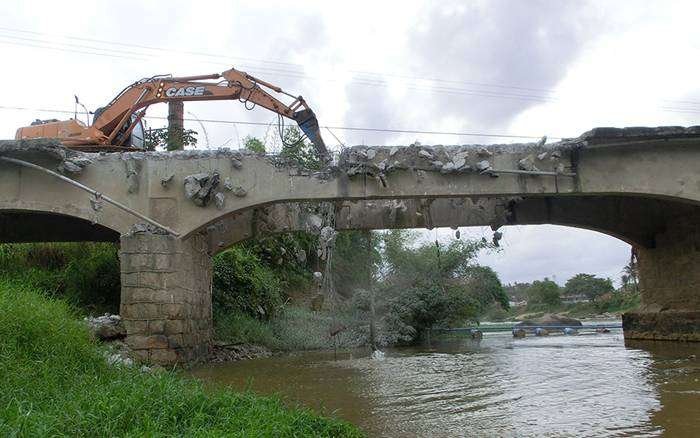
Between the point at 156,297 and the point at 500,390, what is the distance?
205 inches

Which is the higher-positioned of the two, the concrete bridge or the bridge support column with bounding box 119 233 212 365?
the concrete bridge

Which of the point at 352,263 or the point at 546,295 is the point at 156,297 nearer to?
the point at 352,263

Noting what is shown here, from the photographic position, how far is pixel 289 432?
152 inches

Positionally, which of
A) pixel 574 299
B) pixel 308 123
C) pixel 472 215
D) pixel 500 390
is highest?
pixel 308 123

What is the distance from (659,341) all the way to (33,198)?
12.4m

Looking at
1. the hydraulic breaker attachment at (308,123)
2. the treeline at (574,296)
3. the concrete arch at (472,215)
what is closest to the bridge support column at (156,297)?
the concrete arch at (472,215)

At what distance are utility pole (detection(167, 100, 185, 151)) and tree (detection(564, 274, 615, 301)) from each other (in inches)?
1278

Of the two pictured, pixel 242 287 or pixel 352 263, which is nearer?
pixel 242 287

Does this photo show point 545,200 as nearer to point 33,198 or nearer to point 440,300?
point 440,300

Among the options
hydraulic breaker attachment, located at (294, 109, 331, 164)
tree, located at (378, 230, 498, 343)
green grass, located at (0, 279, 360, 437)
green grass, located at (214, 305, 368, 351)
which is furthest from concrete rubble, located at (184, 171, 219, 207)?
tree, located at (378, 230, 498, 343)

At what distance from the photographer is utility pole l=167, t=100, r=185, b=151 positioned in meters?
18.8

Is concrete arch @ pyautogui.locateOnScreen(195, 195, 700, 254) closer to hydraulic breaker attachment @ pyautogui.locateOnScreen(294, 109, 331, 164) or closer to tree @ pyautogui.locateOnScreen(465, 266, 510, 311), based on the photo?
hydraulic breaker attachment @ pyautogui.locateOnScreen(294, 109, 331, 164)

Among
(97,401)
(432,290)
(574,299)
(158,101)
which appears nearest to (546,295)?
(574,299)

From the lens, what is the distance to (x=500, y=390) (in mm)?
6527
